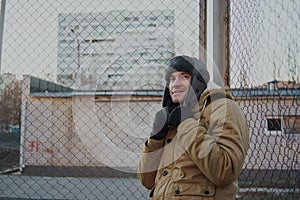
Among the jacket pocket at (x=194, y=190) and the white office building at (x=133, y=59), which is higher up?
the white office building at (x=133, y=59)

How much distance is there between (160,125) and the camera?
905 millimetres

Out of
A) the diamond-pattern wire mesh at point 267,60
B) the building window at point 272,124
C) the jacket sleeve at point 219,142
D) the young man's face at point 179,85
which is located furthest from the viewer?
the building window at point 272,124

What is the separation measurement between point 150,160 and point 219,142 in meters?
0.30

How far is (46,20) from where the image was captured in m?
1.85

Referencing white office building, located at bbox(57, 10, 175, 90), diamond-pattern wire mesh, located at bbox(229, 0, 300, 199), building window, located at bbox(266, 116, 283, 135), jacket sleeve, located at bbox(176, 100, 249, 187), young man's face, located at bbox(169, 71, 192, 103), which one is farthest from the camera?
building window, located at bbox(266, 116, 283, 135)

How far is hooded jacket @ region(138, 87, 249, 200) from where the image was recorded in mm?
755

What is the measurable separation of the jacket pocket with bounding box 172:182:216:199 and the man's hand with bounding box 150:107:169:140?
0.16m

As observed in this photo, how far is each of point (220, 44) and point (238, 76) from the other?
453 mm

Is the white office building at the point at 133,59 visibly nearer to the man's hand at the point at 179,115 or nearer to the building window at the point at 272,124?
the man's hand at the point at 179,115

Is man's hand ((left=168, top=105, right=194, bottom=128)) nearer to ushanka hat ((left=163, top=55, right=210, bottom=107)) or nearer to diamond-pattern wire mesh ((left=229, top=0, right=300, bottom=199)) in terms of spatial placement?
ushanka hat ((left=163, top=55, right=210, bottom=107))

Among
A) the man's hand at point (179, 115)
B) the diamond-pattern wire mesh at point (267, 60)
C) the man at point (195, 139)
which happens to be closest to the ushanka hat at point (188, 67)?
the man at point (195, 139)

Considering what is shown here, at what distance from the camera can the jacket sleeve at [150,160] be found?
95 centimetres

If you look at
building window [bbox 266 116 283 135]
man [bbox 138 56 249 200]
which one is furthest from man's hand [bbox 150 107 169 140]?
building window [bbox 266 116 283 135]

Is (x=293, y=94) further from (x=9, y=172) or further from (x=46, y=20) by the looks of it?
(x=9, y=172)
